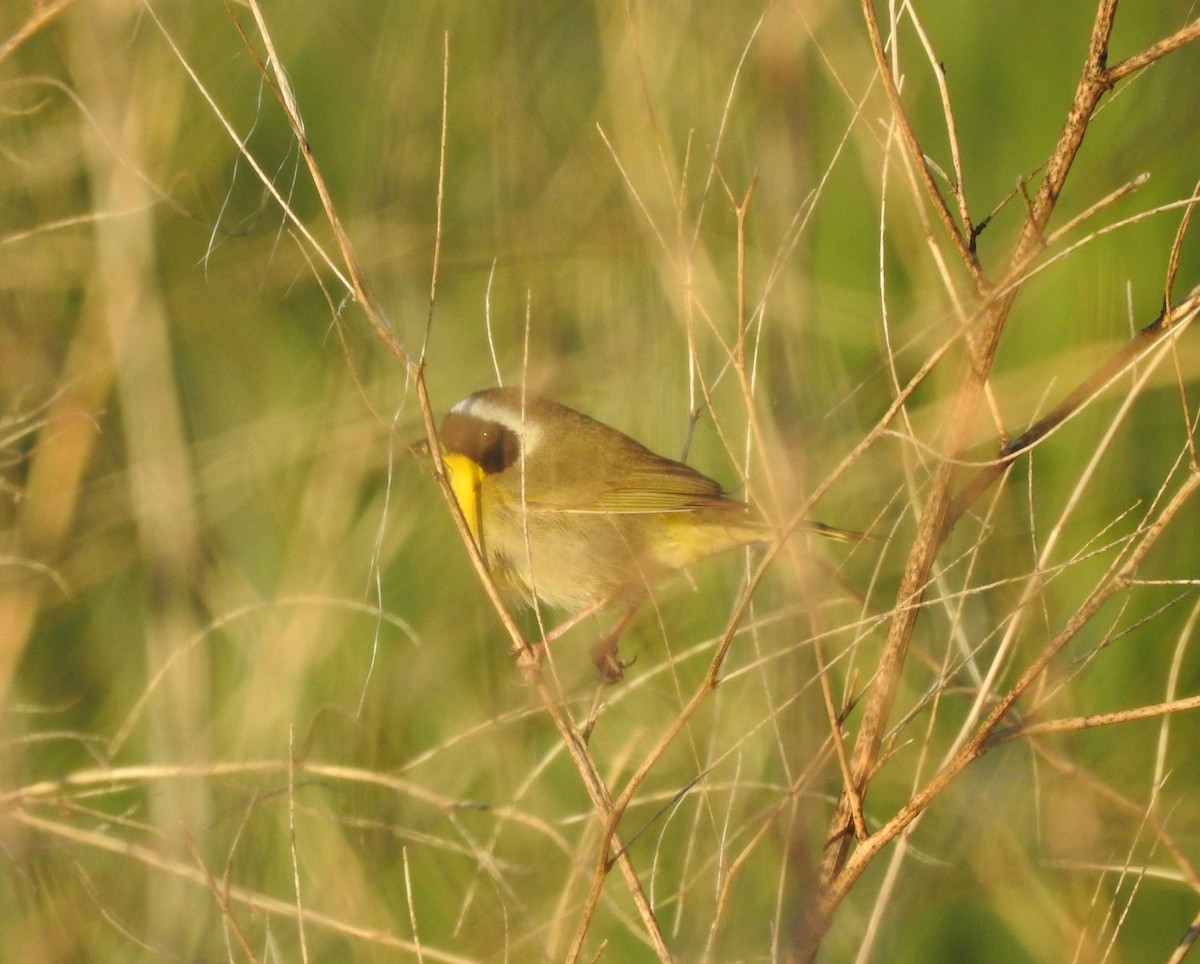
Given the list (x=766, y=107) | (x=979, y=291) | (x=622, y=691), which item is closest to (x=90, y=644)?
(x=622, y=691)

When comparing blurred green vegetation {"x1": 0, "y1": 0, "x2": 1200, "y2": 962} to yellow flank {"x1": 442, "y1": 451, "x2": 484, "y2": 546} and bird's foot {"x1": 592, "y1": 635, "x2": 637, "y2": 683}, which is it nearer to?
bird's foot {"x1": 592, "y1": 635, "x2": 637, "y2": 683}

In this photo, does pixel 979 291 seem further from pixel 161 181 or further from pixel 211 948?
pixel 161 181

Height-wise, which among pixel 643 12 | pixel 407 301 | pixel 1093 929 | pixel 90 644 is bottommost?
pixel 1093 929

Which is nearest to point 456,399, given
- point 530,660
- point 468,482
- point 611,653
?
point 468,482

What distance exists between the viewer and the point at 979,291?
157 cm

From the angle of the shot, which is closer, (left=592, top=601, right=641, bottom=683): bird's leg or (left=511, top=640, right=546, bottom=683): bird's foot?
(left=511, top=640, right=546, bottom=683): bird's foot

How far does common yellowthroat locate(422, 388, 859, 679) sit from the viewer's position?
3016 millimetres

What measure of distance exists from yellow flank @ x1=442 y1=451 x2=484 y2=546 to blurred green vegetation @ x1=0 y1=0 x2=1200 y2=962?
0.98 feet

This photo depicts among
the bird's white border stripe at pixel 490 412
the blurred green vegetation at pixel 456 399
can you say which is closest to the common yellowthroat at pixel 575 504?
the bird's white border stripe at pixel 490 412

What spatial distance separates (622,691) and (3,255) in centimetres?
210

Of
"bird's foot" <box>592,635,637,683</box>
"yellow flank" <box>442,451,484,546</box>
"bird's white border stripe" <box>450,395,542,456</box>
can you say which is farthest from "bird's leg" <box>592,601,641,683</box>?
"bird's white border stripe" <box>450,395,542,456</box>

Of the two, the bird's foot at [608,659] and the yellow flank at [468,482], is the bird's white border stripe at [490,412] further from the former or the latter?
the bird's foot at [608,659]

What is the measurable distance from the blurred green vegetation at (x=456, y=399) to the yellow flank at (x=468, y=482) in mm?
298

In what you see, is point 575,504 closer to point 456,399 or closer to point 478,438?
point 478,438
